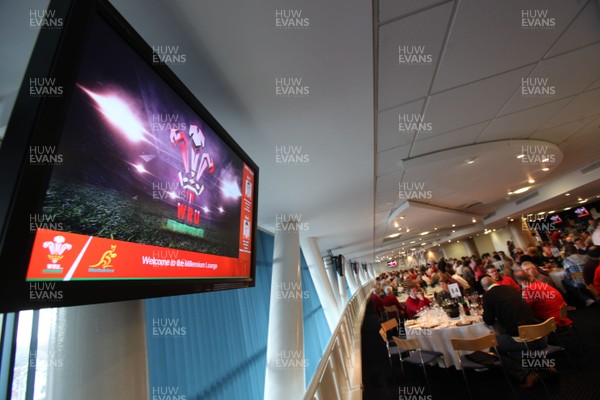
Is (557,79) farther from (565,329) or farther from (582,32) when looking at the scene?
(565,329)

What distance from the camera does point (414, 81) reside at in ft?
7.70

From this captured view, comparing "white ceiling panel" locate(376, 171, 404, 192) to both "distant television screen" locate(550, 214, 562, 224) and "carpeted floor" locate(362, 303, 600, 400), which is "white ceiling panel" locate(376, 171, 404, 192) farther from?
"distant television screen" locate(550, 214, 562, 224)

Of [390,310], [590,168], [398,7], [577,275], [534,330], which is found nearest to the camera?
[398,7]

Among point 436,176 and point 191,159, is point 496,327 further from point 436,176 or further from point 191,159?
point 191,159

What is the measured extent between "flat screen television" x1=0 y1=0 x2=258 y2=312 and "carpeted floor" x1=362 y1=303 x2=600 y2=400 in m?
4.20

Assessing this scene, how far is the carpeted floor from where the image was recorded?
3252mm

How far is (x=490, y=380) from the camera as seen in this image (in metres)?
3.83

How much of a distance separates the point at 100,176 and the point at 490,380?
5.41 metres

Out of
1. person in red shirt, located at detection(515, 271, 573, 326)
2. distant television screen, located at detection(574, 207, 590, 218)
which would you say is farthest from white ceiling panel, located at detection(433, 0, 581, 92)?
distant television screen, located at detection(574, 207, 590, 218)

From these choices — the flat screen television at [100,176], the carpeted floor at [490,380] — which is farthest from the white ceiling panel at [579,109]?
the flat screen television at [100,176]

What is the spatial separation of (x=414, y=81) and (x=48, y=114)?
2.55 meters

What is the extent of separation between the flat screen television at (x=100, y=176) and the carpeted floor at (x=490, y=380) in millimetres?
4201

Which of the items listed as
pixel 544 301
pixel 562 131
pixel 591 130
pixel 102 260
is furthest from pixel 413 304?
pixel 102 260

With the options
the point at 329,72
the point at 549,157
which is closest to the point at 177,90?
the point at 329,72
